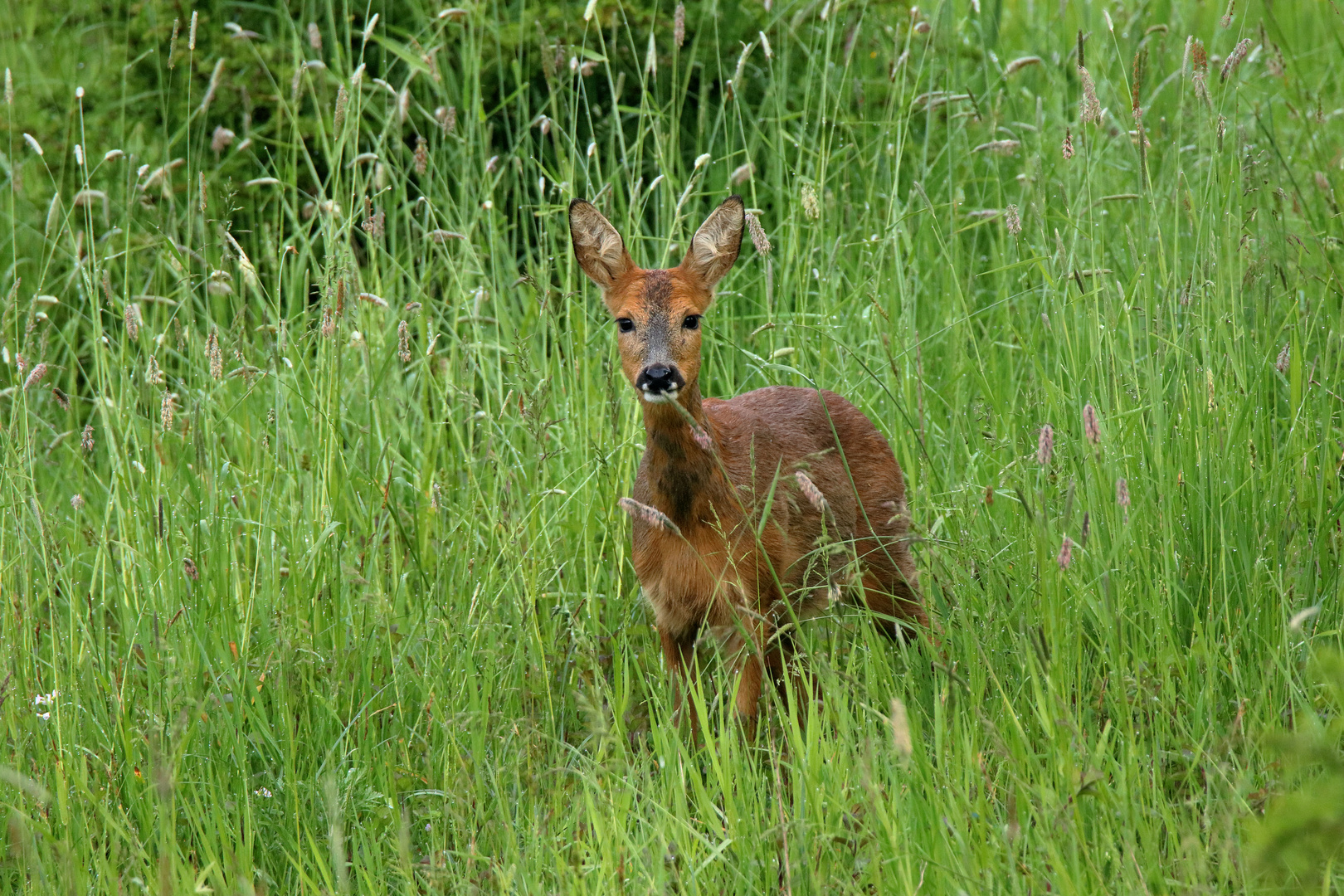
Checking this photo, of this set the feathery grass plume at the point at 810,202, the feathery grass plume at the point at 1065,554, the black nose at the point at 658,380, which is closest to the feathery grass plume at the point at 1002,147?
the feathery grass plume at the point at 810,202

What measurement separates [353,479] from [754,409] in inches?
53.8

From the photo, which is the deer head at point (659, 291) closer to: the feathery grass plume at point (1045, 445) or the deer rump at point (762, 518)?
the deer rump at point (762, 518)

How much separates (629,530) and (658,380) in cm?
73

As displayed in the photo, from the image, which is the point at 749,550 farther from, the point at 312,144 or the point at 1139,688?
the point at 312,144

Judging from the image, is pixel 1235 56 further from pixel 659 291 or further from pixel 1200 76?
pixel 659 291

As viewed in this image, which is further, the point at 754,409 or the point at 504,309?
the point at 504,309

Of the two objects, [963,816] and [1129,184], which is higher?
[1129,184]

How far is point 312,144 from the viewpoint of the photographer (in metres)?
6.44

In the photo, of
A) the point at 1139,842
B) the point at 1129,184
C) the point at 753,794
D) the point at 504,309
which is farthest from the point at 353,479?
the point at 1129,184

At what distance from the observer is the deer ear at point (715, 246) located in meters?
4.46

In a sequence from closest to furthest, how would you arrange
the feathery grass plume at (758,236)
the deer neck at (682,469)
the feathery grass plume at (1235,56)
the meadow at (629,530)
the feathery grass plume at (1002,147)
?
the meadow at (629,530)
the feathery grass plume at (1235,56)
the feathery grass plume at (758,236)
the deer neck at (682,469)
the feathery grass plume at (1002,147)

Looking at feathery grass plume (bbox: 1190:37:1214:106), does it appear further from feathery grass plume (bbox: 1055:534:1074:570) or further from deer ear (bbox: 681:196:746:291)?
feathery grass plume (bbox: 1055:534:1074:570)

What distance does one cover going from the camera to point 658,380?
4008mm

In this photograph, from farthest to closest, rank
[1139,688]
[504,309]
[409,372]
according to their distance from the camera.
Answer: [409,372] → [504,309] → [1139,688]
